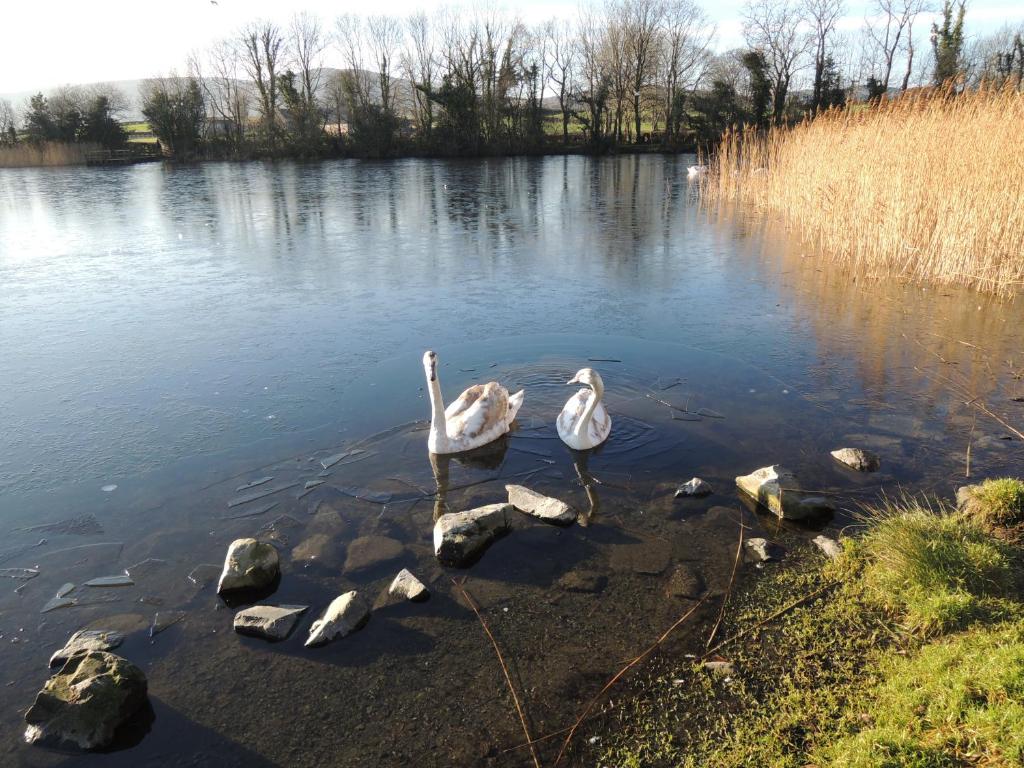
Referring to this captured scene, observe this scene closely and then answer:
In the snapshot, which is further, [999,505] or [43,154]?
[43,154]

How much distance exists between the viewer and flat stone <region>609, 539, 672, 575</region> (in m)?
4.70

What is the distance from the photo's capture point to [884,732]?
3.00 m

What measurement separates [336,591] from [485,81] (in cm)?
4863

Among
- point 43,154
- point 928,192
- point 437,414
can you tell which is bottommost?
point 437,414

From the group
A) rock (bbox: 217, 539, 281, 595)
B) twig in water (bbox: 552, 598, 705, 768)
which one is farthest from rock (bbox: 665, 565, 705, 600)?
rock (bbox: 217, 539, 281, 595)

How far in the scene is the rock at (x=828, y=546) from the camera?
464 centimetres

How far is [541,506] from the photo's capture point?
5.36 m

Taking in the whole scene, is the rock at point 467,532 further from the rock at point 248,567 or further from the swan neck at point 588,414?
the swan neck at point 588,414

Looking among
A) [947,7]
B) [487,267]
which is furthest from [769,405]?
[947,7]

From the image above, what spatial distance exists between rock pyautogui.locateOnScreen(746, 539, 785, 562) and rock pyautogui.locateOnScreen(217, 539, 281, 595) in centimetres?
333

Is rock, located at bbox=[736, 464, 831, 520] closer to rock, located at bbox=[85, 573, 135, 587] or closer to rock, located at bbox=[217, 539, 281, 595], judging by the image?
rock, located at bbox=[217, 539, 281, 595]

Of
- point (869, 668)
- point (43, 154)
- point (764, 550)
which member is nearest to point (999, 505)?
point (764, 550)

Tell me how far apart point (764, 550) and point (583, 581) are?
51.3 inches

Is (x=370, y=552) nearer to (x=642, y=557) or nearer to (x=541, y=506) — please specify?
(x=541, y=506)
